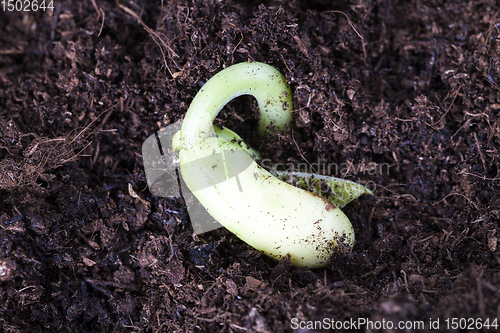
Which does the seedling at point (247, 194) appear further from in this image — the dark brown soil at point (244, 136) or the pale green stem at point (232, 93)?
the dark brown soil at point (244, 136)

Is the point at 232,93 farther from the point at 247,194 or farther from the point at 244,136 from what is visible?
the point at 247,194

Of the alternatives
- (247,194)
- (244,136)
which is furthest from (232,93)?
(247,194)

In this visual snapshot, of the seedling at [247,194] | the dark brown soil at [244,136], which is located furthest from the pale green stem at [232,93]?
the dark brown soil at [244,136]

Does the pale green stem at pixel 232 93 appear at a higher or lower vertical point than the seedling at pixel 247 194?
higher

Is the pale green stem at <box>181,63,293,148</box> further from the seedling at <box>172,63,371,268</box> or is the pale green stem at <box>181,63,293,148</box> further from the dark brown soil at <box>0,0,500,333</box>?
the dark brown soil at <box>0,0,500,333</box>

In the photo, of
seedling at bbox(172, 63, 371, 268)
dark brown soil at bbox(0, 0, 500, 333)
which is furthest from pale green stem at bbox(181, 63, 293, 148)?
dark brown soil at bbox(0, 0, 500, 333)

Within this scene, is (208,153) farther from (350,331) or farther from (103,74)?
(350,331)
